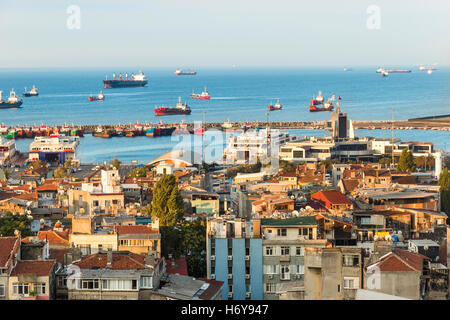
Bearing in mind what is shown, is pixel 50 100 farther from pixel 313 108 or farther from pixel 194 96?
pixel 313 108

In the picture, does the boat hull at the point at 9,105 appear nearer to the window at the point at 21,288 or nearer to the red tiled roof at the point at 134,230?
the red tiled roof at the point at 134,230

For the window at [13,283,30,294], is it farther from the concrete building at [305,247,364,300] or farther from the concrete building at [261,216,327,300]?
the concrete building at [261,216,327,300]

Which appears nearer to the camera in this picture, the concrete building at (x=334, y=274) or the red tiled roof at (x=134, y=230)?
the concrete building at (x=334, y=274)

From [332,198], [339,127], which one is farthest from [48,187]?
[339,127]

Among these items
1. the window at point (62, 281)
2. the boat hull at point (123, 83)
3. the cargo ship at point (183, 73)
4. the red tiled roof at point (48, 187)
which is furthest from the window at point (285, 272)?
the cargo ship at point (183, 73)
